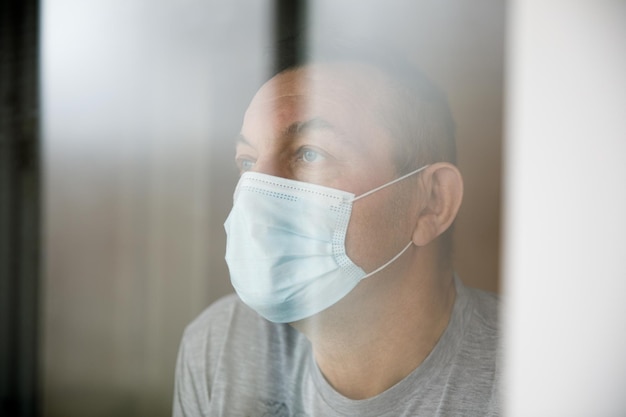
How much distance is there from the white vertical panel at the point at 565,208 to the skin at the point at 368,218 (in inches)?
4.8

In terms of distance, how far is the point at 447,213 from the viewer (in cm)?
100

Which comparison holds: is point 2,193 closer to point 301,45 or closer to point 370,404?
point 301,45

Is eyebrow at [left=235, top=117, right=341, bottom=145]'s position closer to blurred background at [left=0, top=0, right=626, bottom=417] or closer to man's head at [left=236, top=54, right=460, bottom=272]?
man's head at [left=236, top=54, right=460, bottom=272]

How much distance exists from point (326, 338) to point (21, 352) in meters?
0.77

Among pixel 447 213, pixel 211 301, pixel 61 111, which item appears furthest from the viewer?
pixel 61 111

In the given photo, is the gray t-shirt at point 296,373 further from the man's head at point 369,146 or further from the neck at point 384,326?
the man's head at point 369,146

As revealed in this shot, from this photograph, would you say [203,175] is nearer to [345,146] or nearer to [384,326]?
[345,146]

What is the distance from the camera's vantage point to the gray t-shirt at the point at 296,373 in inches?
39.8

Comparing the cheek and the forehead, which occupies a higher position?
the forehead

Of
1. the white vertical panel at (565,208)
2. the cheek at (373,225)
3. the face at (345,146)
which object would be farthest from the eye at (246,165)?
the white vertical panel at (565,208)

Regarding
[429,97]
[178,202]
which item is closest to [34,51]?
[178,202]

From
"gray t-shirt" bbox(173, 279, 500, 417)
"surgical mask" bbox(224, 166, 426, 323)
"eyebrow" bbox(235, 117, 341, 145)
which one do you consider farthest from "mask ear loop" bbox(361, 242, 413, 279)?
"eyebrow" bbox(235, 117, 341, 145)

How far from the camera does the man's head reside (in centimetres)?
100

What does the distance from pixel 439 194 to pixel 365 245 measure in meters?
0.15
